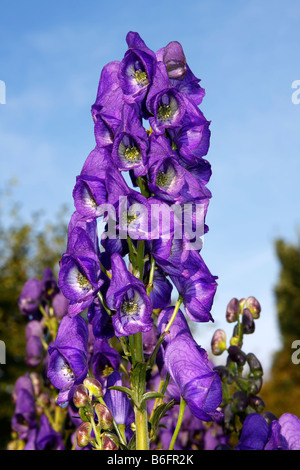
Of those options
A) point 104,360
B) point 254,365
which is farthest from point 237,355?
point 104,360

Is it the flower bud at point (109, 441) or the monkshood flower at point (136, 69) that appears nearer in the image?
the flower bud at point (109, 441)

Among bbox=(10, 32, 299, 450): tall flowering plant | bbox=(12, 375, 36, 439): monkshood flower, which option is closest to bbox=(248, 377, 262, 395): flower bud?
bbox=(10, 32, 299, 450): tall flowering plant

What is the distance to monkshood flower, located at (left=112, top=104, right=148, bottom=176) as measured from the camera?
4.17 feet

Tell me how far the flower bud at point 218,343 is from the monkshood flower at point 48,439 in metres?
0.70

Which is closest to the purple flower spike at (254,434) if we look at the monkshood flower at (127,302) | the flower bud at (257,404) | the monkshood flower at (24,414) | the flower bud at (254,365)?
the flower bud at (257,404)

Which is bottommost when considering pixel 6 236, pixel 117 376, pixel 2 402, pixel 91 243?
pixel 2 402

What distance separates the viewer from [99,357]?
4.89ft

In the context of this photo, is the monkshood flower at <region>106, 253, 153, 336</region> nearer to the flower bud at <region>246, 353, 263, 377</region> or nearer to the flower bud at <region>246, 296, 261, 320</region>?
the flower bud at <region>246, 353, 263, 377</region>

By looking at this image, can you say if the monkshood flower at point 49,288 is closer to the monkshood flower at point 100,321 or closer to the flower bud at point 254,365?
the flower bud at point 254,365

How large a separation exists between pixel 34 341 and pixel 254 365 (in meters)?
1.12

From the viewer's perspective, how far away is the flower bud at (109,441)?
3.93 ft

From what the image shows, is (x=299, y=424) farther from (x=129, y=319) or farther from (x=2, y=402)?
(x=2, y=402)
